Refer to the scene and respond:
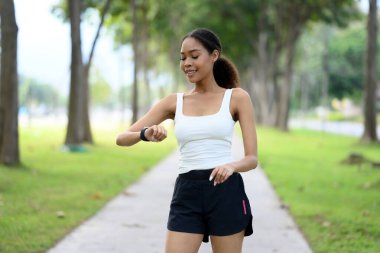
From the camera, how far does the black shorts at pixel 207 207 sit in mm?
3504

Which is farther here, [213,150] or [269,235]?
[269,235]

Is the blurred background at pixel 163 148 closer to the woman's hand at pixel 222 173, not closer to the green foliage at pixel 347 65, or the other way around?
the woman's hand at pixel 222 173

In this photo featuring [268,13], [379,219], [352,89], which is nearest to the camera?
[379,219]

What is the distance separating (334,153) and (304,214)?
12.1 meters

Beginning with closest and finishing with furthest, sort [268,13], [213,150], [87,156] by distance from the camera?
[213,150] → [87,156] → [268,13]

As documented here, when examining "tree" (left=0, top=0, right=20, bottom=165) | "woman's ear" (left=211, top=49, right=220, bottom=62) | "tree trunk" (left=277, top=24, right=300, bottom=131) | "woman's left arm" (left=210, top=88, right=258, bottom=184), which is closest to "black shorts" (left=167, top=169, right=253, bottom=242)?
"woman's left arm" (left=210, top=88, right=258, bottom=184)

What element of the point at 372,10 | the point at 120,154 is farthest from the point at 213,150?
the point at 372,10

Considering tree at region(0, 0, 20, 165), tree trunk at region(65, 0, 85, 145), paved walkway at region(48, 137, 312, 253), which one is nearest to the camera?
paved walkway at region(48, 137, 312, 253)

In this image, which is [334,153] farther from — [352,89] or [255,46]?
[352,89]

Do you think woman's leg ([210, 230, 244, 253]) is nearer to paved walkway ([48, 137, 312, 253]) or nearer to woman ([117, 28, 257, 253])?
woman ([117, 28, 257, 253])

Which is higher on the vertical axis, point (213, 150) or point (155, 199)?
point (213, 150)

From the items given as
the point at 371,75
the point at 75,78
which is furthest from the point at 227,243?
the point at 371,75

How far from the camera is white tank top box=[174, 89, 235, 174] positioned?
3473 millimetres

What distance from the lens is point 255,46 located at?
3981 centimetres
